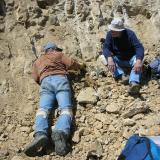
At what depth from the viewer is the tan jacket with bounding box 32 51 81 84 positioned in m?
7.87

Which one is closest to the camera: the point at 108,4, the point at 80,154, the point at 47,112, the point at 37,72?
the point at 80,154

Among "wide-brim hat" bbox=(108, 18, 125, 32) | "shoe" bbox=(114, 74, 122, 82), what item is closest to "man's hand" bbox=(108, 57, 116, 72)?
"shoe" bbox=(114, 74, 122, 82)

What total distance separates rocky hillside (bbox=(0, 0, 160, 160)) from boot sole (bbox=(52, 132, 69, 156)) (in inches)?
4.0

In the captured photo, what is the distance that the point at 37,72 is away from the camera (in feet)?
26.2

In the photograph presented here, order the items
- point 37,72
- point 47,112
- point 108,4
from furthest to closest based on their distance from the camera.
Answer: point 108,4, point 37,72, point 47,112

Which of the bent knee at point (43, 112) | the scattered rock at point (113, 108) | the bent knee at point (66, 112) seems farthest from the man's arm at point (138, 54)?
the bent knee at point (43, 112)

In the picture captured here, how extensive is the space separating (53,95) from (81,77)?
874mm

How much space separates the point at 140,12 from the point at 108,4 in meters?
0.66

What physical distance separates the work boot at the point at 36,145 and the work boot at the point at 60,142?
13 cm

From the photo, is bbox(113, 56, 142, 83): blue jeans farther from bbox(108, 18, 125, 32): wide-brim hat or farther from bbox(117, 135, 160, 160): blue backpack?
bbox(117, 135, 160, 160): blue backpack

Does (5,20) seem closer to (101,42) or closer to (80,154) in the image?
(101,42)

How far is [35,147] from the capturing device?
6504 mm

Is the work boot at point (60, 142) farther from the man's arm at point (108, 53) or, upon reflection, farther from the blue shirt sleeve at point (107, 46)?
the blue shirt sleeve at point (107, 46)

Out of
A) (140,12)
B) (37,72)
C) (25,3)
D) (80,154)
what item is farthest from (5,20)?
(80,154)
